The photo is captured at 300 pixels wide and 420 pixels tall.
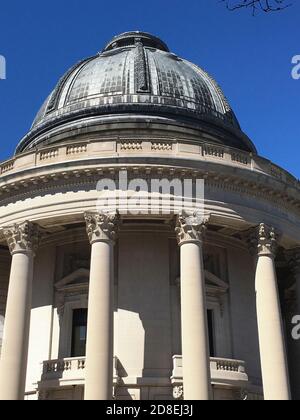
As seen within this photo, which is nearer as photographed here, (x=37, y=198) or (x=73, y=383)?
(x=73, y=383)

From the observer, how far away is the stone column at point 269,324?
85.8ft

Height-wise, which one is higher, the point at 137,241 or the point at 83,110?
the point at 83,110

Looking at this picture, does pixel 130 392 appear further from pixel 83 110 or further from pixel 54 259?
pixel 83 110

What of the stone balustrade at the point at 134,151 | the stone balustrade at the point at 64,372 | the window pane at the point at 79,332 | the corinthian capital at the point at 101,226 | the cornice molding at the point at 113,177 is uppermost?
the stone balustrade at the point at 134,151

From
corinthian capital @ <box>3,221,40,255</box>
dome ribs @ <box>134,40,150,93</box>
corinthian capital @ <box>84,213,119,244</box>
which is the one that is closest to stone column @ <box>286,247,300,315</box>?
corinthian capital @ <box>84,213,119,244</box>

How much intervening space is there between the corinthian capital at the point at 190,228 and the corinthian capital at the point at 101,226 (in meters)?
2.95

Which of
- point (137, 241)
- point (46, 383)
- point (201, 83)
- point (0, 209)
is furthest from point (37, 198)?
point (201, 83)

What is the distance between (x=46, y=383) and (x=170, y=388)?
18.9 feet

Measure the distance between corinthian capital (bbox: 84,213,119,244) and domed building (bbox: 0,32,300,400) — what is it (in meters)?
0.05

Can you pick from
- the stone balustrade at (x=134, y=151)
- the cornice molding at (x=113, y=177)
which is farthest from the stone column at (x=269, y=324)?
the stone balustrade at (x=134, y=151)

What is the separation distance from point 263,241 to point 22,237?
1159cm

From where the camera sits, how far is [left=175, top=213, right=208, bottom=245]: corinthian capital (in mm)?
27266

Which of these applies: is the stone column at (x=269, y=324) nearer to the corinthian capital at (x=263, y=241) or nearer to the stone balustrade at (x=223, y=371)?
the corinthian capital at (x=263, y=241)
